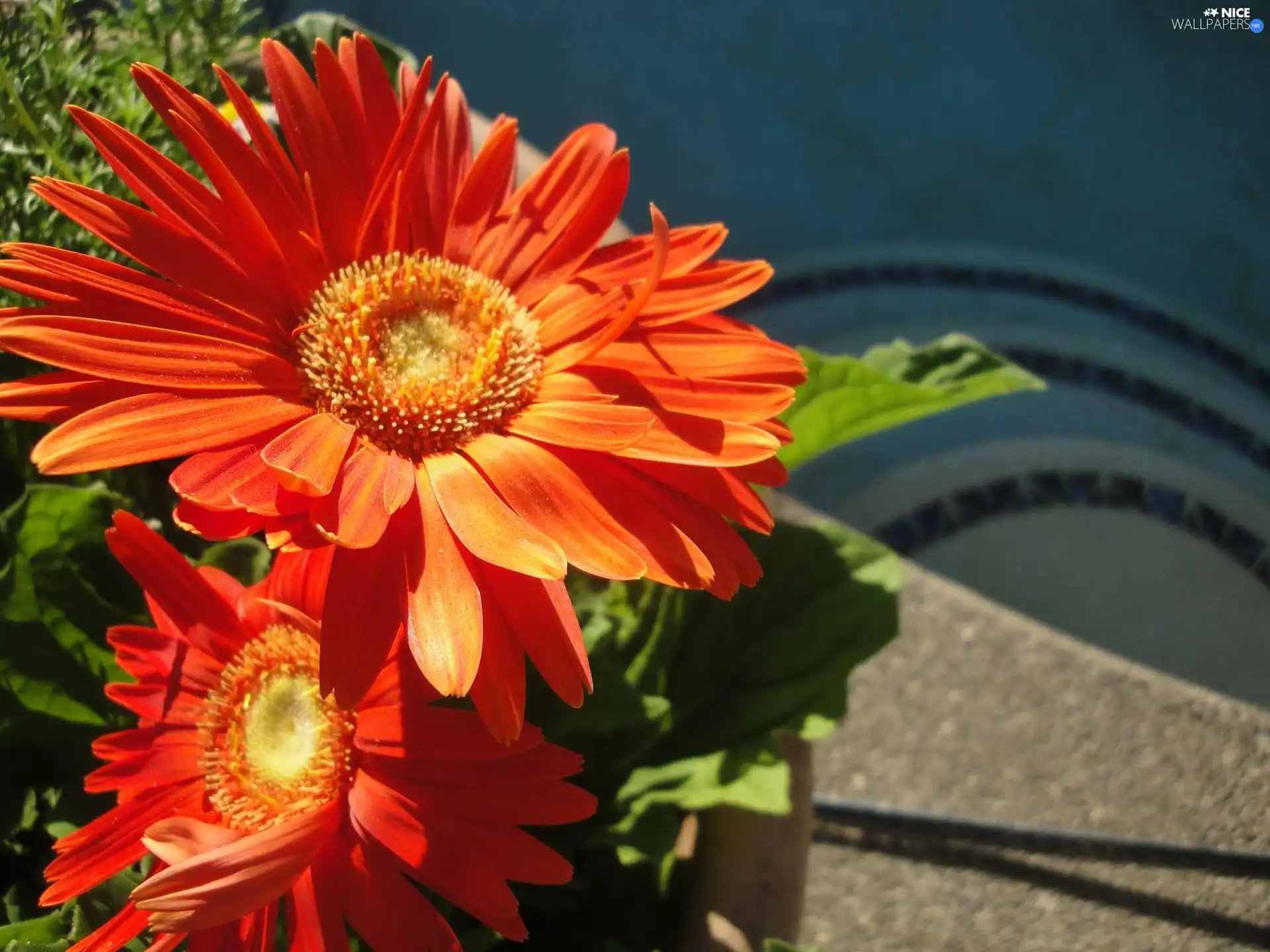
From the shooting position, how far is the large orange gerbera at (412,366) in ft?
0.91

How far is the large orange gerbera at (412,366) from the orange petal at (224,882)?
42mm

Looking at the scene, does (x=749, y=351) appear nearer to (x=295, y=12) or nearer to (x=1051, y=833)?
(x=1051, y=833)

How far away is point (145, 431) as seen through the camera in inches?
10.9

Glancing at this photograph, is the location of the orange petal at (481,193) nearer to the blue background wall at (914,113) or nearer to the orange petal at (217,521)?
the orange petal at (217,521)

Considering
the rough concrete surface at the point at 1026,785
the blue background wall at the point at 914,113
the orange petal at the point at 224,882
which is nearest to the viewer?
the orange petal at the point at 224,882

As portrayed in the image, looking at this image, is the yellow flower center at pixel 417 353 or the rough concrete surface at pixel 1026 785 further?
the rough concrete surface at pixel 1026 785

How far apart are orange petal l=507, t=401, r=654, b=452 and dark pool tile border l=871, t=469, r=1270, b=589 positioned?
1.58 ft

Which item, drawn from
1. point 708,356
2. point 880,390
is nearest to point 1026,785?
point 880,390

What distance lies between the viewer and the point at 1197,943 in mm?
593

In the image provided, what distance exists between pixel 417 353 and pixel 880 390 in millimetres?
195

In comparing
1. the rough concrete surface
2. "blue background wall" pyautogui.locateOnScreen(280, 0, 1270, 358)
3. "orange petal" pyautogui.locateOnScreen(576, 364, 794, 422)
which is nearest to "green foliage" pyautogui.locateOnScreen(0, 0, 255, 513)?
"orange petal" pyautogui.locateOnScreen(576, 364, 794, 422)

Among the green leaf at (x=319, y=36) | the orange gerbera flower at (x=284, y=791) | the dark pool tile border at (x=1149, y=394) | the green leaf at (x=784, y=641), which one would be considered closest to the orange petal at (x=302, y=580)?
the orange gerbera flower at (x=284, y=791)

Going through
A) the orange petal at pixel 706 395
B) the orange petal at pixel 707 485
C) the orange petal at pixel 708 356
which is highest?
the orange petal at pixel 708 356

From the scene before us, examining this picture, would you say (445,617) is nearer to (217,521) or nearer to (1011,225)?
(217,521)
